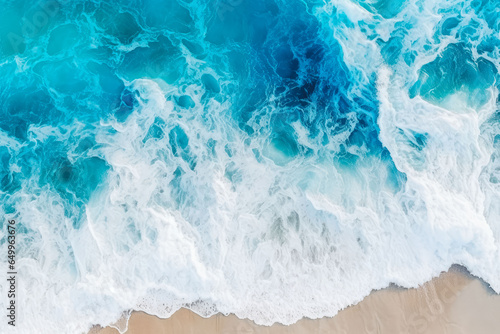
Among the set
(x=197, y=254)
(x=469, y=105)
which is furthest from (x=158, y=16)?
(x=469, y=105)

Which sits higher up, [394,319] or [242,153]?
[242,153]

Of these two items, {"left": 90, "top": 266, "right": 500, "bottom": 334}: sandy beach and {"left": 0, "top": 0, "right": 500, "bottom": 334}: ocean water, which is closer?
{"left": 90, "top": 266, "right": 500, "bottom": 334}: sandy beach

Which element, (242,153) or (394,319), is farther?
(242,153)

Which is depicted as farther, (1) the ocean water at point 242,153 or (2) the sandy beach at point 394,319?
(1) the ocean water at point 242,153
